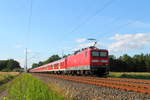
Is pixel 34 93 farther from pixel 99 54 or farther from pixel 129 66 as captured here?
pixel 129 66

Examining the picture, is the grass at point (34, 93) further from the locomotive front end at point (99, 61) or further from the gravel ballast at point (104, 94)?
the locomotive front end at point (99, 61)

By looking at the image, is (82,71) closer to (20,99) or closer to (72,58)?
(72,58)

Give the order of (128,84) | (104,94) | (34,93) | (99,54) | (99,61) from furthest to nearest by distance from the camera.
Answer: (99,54)
(99,61)
(128,84)
(34,93)
(104,94)

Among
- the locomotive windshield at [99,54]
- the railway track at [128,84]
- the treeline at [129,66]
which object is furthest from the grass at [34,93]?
the treeline at [129,66]

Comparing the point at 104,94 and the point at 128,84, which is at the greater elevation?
the point at 128,84

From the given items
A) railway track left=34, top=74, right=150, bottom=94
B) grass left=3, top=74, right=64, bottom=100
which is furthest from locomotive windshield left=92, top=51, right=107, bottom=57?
grass left=3, top=74, right=64, bottom=100

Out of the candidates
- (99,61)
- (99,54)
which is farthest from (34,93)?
(99,54)

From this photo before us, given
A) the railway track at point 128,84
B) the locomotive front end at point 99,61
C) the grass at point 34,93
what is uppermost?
the locomotive front end at point 99,61

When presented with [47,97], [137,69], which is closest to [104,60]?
[47,97]

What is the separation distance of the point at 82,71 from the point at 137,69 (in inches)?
2675

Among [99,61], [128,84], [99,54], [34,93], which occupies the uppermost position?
[99,54]

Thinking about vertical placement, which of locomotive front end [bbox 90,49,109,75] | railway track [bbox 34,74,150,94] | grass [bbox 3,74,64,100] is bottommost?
grass [bbox 3,74,64,100]

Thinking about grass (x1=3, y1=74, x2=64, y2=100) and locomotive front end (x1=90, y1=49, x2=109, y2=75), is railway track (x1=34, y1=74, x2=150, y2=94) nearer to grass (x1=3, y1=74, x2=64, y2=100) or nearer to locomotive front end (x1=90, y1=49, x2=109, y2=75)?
grass (x1=3, y1=74, x2=64, y2=100)

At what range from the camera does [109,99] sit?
10312mm
